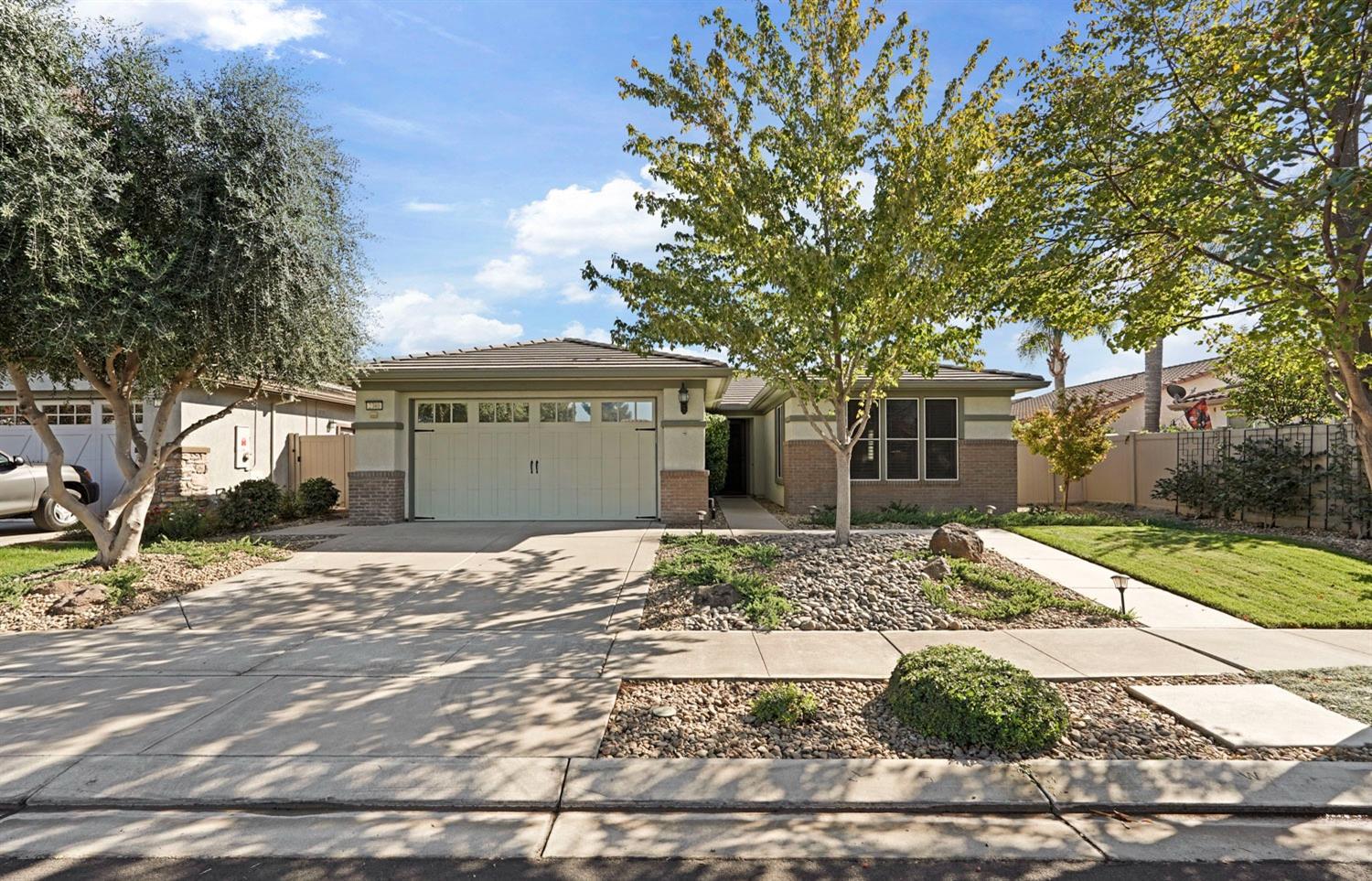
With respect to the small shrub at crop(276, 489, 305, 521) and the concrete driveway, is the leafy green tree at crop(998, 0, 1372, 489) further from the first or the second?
the small shrub at crop(276, 489, 305, 521)

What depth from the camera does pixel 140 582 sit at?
8359mm

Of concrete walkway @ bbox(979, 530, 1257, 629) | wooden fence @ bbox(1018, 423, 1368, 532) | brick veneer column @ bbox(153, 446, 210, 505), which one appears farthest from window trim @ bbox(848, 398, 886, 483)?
brick veneer column @ bbox(153, 446, 210, 505)

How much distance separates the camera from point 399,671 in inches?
223

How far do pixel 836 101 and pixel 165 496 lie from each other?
13.2 meters

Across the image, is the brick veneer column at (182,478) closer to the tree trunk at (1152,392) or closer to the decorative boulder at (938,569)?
the decorative boulder at (938,569)

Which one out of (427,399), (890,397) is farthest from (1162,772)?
(427,399)

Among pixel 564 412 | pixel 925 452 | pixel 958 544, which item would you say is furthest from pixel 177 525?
pixel 925 452

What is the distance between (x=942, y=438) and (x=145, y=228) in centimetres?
1377

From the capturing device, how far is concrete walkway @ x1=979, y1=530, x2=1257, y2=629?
7.33 meters

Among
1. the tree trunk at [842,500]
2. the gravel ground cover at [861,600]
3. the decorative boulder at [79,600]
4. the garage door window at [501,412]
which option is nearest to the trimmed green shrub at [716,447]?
the garage door window at [501,412]

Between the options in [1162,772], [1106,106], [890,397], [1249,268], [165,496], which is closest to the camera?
[1162,772]

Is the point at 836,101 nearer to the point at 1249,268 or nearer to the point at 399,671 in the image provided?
the point at 1249,268

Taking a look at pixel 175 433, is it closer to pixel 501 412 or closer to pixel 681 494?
pixel 501 412

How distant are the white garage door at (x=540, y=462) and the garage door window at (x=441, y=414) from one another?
96 mm
